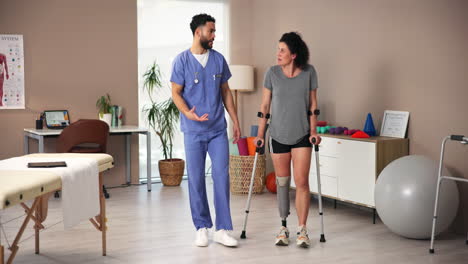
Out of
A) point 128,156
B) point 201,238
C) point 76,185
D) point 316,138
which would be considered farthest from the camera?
point 128,156

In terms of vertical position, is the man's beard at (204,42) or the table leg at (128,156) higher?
the man's beard at (204,42)

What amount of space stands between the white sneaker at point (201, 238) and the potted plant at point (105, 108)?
268 cm

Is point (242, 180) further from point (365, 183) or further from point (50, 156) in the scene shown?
point (50, 156)

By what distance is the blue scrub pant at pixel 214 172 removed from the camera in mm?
3885

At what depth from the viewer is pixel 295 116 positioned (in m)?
3.87

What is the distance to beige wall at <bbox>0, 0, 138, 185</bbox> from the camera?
6.01 m

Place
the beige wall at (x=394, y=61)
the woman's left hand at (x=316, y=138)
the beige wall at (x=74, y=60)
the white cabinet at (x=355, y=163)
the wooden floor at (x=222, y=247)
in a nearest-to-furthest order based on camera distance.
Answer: the wooden floor at (x=222, y=247), the woman's left hand at (x=316, y=138), the beige wall at (x=394, y=61), the white cabinet at (x=355, y=163), the beige wall at (x=74, y=60)

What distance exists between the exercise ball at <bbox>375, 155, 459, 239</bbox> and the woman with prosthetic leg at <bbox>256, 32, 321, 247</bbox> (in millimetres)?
586

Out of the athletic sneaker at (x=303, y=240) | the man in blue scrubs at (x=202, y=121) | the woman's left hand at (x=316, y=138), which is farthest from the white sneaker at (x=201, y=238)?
the woman's left hand at (x=316, y=138)

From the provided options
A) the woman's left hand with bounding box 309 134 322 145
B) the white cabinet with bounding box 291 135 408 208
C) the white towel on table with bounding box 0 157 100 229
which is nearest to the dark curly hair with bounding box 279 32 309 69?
the woman's left hand with bounding box 309 134 322 145

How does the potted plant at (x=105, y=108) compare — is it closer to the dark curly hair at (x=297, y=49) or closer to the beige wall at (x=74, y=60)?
the beige wall at (x=74, y=60)

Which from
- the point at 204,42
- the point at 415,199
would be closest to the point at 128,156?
the point at 204,42

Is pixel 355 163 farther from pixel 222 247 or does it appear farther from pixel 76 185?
pixel 76 185

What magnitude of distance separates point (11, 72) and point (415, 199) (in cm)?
422
